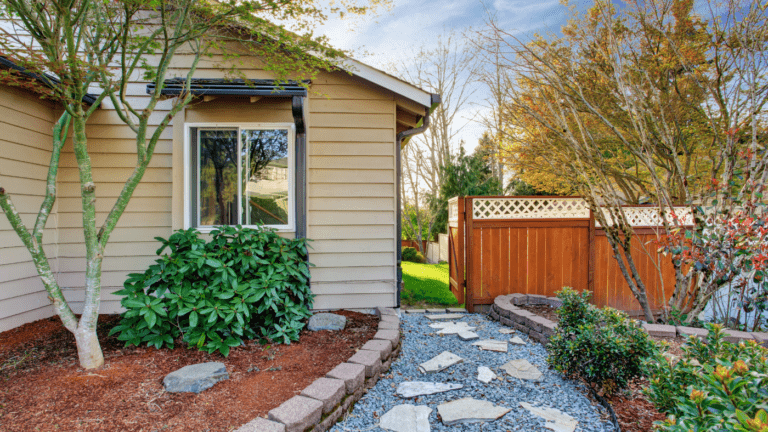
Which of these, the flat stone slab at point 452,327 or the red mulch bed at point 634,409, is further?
the flat stone slab at point 452,327

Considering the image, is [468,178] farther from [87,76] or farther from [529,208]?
[87,76]

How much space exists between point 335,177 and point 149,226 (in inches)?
83.7

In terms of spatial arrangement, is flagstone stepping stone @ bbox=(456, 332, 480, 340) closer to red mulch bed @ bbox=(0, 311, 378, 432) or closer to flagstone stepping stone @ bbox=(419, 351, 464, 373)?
A: flagstone stepping stone @ bbox=(419, 351, 464, 373)

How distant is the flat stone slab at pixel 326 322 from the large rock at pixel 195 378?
1.12 meters

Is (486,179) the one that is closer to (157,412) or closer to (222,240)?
(222,240)

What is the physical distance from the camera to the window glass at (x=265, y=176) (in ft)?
13.4

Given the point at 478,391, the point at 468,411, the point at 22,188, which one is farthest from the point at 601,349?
the point at 22,188

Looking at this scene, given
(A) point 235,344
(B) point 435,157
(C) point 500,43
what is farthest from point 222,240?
(B) point 435,157

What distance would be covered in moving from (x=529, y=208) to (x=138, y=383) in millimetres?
4791

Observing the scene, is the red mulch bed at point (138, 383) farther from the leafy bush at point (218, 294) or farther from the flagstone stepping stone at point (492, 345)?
the flagstone stepping stone at point (492, 345)

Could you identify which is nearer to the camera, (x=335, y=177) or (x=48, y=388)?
(x=48, y=388)

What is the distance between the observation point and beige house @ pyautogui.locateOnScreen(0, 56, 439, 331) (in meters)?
3.97

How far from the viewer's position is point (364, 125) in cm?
430

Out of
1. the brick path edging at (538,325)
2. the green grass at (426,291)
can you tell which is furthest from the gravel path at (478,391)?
the green grass at (426,291)
